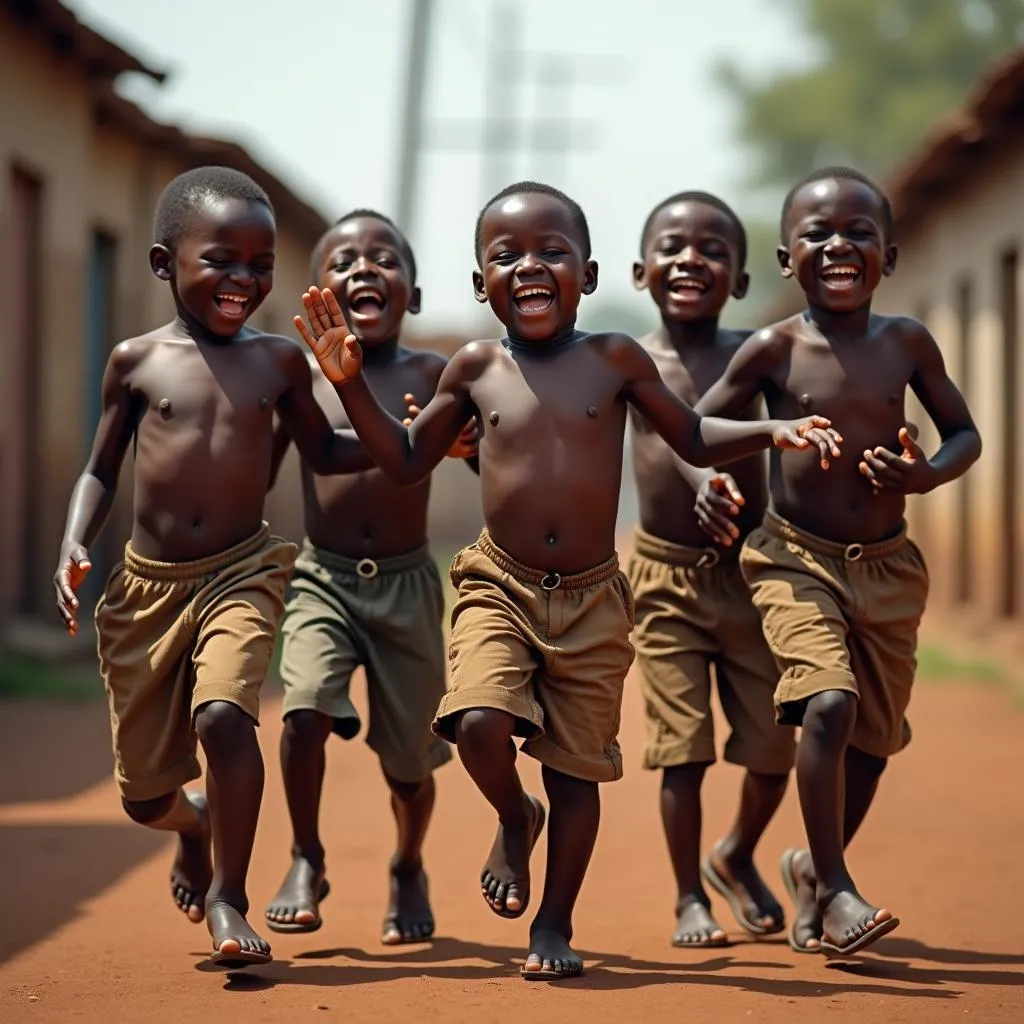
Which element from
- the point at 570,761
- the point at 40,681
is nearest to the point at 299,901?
the point at 570,761

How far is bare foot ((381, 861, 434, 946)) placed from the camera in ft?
20.0

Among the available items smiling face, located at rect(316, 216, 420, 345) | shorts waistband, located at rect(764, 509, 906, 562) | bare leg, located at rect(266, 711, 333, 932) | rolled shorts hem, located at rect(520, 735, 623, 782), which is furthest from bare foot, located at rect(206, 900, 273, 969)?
smiling face, located at rect(316, 216, 420, 345)

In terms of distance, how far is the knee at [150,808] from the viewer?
557 centimetres

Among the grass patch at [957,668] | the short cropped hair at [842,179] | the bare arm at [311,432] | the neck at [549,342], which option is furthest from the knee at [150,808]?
the grass patch at [957,668]

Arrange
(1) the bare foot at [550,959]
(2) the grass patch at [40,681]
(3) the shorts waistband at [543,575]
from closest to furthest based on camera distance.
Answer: (1) the bare foot at [550,959]
(3) the shorts waistband at [543,575]
(2) the grass patch at [40,681]

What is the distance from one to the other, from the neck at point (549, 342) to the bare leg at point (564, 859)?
1159 millimetres

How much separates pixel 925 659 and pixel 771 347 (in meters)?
10.3

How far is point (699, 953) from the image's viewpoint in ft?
18.9

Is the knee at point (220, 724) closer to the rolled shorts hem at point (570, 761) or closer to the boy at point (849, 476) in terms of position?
the rolled shorts hem at point (570, 761)

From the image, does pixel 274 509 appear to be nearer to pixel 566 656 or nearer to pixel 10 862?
pixel 10 862

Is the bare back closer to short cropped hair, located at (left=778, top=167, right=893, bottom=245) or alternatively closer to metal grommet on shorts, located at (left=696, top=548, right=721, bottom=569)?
metal grommet on shorts, located at (left=696, top=548, right=721, bottom=569)

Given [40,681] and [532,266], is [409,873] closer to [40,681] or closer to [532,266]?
[532,266]

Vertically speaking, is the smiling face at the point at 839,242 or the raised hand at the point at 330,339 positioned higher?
the smiling face at the point at 839,242

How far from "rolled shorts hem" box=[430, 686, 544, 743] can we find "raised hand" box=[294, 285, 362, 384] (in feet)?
3.00
